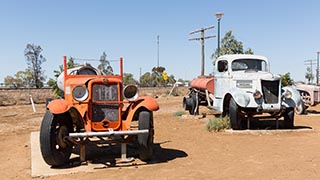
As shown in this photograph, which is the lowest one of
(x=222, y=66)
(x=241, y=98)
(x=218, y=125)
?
(x=218, y=125)

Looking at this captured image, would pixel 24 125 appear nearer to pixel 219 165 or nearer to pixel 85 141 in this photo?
pixel 85 141

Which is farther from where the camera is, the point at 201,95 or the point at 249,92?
the point at 201,95

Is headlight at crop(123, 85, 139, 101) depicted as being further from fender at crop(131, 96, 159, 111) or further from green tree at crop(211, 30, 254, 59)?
green tree at crop(211, 30, 254, 59)

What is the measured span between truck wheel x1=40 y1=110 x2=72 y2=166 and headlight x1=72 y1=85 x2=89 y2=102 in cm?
51

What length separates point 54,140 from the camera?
619 cm

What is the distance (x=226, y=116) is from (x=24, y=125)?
304 inches

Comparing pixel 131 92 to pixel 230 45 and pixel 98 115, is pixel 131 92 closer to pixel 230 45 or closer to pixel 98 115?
pixel 98 115

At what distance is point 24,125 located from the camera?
1312cm

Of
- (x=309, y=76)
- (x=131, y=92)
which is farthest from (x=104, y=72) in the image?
(x=309, y=76)

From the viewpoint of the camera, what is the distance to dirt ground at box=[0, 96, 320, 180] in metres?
5.67

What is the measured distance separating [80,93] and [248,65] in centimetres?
703

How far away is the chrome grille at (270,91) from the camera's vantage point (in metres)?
10.1

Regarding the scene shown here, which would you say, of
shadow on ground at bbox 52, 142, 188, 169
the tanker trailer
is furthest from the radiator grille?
the tanker trailer

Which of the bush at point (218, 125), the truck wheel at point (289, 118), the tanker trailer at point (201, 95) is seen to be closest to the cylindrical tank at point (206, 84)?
the tanker trailer at point (201, 95)
